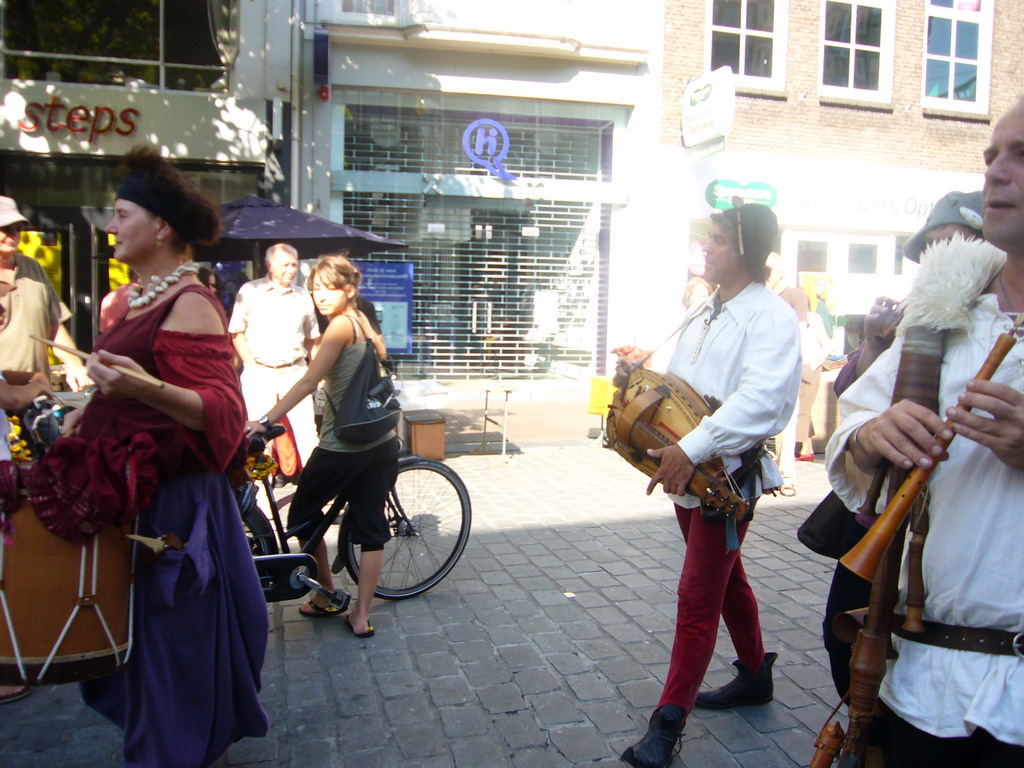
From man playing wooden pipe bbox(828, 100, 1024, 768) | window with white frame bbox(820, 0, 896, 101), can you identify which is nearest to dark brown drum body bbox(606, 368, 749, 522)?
man playing wooden pipe bbox(828, 100, 1024, 768)

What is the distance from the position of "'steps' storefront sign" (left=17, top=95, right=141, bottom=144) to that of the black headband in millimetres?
10277

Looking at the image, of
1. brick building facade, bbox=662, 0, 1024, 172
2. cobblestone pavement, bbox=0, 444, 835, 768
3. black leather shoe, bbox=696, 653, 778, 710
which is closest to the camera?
cobblestone pavement, bbox=0, 444, 835, 768

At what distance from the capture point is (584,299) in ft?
47.3

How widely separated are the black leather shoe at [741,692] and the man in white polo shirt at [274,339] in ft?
13.0

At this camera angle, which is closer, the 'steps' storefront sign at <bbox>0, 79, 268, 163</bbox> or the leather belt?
the leather belt

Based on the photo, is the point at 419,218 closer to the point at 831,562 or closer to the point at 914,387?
the point at 831,562

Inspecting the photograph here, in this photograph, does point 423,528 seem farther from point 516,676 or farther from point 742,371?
point 742,371

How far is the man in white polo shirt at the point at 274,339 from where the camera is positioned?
6.81 meters

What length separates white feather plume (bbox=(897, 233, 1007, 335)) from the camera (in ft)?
5.65

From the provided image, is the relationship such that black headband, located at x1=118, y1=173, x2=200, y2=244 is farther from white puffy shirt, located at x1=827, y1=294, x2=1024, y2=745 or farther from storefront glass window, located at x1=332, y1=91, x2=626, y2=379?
storefront glass window, located at x1=332, y1=91, x2=626, y2=379

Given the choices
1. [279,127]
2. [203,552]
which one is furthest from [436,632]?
[279,127]

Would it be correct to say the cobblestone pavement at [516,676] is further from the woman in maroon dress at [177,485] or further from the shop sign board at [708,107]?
the shop sign board at [708,107]

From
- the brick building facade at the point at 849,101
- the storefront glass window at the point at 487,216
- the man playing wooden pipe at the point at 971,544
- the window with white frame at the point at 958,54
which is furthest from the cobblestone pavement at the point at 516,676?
the window with white frame at the point at 958,54

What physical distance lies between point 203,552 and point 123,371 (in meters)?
0.65
